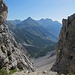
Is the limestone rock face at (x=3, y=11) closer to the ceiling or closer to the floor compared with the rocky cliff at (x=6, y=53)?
closer to the ceiling

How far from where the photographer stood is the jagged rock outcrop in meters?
40.0

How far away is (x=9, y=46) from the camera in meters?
31.6

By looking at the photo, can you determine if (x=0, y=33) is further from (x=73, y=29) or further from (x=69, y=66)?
(x=73, y=29)

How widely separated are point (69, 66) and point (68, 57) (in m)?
3.51

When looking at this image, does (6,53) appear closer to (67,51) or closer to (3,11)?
(3,11)

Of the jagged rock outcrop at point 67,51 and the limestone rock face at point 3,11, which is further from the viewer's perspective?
the jagged rock outcrop at point 67,51

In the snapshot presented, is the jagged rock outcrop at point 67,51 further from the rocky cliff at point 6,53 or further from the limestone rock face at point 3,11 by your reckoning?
the limestone rock face at point 3,11

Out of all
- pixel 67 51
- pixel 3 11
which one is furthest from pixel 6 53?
pixel 67 51

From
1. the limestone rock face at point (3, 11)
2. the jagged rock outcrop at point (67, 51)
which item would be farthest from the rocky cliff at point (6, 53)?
the jagged rock outcrop at point (67, 51)

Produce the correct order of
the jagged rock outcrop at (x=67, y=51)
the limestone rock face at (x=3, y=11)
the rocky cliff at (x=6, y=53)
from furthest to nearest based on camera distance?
the jagged rock outcrop at (x=67, y=51), the limestone rock face at (x=3, y=11), the rocky cliff at (x=6, y=53)

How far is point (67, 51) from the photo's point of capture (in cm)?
4391

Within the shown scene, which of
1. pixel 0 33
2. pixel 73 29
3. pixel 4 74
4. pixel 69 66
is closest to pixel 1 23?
pixel 0 33

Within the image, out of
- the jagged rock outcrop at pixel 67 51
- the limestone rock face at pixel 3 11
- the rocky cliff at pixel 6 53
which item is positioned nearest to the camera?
the rocky cliff at pixel 6 53

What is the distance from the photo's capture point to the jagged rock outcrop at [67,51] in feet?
131
